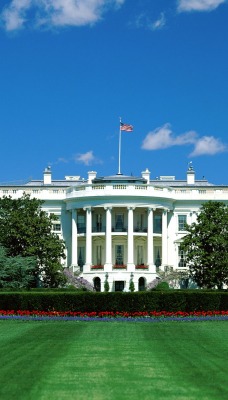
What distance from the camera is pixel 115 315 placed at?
3659 cm

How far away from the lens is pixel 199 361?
17578 mm

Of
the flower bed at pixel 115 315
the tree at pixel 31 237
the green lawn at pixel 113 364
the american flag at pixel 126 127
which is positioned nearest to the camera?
the green lawn at pixel 113 364

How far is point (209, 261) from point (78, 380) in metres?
50.9

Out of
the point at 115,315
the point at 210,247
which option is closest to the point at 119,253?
the point at 210,247

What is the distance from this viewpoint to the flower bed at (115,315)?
35.2m

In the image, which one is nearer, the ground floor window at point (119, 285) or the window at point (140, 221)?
the ground floor window at point (119, 285)

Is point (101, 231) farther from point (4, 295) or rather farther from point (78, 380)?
point (78, 380)

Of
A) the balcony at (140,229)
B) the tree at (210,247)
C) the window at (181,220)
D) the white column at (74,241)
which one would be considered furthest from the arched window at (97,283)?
the tree at (210,247)

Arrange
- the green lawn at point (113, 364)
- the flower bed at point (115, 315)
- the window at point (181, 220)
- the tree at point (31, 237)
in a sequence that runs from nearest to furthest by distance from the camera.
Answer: the green lawn at point (113, 364) → the flower bed at point (115, 315) → the tree at point (31, 237) → the window at point (181, 220)

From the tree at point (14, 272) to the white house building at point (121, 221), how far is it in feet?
61.4

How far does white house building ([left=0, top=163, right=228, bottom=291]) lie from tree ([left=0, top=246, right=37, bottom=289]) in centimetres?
1872

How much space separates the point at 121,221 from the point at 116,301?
43.2 m

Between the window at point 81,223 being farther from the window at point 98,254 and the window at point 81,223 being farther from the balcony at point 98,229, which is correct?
the window at point 98,254

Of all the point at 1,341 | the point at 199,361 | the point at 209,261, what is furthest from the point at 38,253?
the point at 199,361
